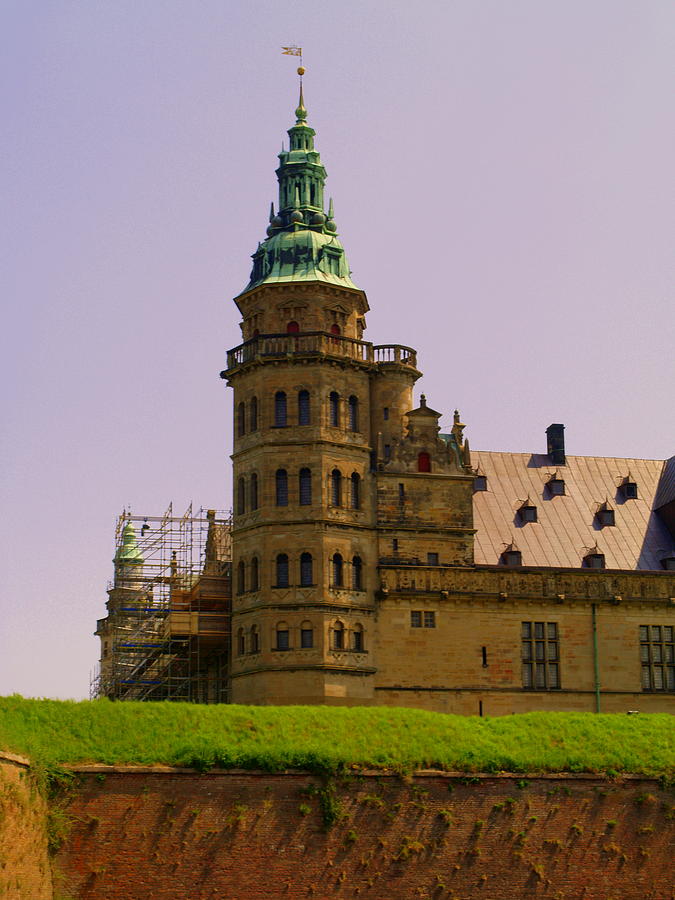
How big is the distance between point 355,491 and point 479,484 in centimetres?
857

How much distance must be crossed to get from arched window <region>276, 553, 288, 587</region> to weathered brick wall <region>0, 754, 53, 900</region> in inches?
845

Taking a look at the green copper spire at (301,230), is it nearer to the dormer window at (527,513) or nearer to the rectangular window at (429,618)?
the dormer window at (527,513)

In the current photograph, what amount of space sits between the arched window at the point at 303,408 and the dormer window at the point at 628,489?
686 inches

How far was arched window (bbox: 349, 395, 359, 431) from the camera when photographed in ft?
207

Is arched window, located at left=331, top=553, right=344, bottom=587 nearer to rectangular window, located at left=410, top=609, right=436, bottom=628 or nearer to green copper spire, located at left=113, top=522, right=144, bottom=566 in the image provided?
rectangular window, located at left=410, top=609, right=436, bottom=628

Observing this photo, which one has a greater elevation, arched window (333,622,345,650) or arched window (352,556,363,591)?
arched window (352,556,363,591)

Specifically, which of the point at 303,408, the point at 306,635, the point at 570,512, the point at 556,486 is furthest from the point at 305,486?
the point at 556,486

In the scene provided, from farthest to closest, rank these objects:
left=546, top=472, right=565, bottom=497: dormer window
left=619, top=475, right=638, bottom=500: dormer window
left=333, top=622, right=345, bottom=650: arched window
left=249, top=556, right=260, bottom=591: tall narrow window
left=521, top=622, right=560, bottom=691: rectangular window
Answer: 1. left=619, top=475, right=638, bottom=500: dormer window
2. left=546, top=472, right=565, bottom=497: dormer window
3. left=521, top=622, right=560, bottom=691: rectangular window
4. left=249, top=556, right=260, bottom=591: tall narrow window
5. left=333, top=622, right=345, bottom=650: arched window

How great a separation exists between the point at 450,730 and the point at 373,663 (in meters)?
13.2

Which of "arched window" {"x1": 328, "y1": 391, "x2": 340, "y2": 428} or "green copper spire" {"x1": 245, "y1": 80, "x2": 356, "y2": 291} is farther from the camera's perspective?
"green copper spire" {"x1": 245, "y1": 80, "x2": 356, "y2": 291}

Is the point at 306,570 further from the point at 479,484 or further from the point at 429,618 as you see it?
the point at 479,484

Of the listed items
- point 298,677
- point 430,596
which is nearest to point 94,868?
point 298,677

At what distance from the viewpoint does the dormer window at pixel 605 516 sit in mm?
69438

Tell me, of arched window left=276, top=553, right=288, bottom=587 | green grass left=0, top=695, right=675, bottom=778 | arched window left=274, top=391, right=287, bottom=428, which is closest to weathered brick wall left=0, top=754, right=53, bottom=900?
green grass left=0, top=695, right=675, bottom=778
